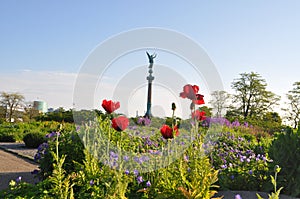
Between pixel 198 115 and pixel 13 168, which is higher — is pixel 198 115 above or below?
above

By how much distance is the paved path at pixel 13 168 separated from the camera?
5300 millimetres

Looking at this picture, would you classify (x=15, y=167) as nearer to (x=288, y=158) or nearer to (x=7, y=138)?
(x=288, y=158)

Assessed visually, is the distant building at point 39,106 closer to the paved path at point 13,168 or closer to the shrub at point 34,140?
the shrub at point 34,140

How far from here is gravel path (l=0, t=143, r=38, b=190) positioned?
5.35 m

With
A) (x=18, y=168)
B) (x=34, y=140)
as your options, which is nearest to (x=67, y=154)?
(x=18, y=168)

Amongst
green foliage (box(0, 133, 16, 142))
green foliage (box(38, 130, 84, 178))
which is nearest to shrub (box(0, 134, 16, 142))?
green foliage (box(0, 133, 16, 142))

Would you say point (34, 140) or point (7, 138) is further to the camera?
point (7, 138)

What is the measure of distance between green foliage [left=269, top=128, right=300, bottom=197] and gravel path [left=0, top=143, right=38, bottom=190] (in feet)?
11.7

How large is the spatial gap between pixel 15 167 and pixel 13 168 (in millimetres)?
106

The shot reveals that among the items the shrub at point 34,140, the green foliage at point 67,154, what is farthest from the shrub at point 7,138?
the green foliage at point 67,154

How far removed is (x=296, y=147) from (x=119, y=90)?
2232mm

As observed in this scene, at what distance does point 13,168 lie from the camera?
633 centimetres

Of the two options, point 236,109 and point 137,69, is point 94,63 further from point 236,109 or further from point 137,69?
point 236,109

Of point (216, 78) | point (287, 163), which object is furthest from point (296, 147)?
point (216, 78)
